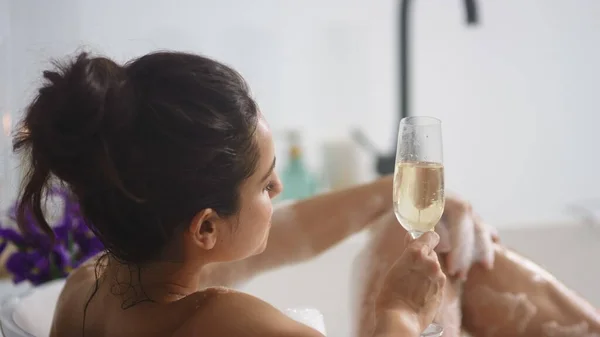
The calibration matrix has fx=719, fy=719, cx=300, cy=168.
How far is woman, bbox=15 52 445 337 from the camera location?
24.7 inches

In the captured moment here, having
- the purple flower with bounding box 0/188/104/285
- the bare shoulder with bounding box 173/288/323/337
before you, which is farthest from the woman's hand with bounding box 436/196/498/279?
the purple flower with bounding box 0/188/104/285

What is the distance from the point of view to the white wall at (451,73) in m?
1.73

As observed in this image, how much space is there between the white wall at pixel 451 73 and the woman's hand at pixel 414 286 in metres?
1.05

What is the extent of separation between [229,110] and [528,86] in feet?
5.00

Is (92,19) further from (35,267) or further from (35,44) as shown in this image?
(35,267)

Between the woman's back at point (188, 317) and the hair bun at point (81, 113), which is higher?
the hair bun at point (81, 113)

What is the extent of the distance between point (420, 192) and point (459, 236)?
29cm

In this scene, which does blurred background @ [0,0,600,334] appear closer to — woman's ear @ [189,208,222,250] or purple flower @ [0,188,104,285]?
purple flower @ [0,188,104,285]

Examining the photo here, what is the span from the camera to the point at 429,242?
75 centimetres

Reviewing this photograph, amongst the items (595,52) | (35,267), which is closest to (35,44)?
(35,267)

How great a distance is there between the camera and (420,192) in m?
0.79

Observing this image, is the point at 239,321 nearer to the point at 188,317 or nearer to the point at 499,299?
the point at 188,317

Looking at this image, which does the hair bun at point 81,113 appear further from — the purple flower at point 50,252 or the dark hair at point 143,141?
the purple flower at point 50,252

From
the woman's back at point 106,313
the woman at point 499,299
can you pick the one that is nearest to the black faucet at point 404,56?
A: the woman at point 499,299
